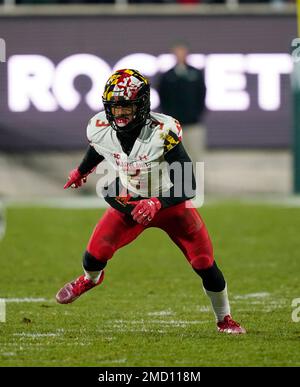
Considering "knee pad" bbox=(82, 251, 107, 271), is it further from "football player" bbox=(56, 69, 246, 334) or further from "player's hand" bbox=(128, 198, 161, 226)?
"player's hand" bbox=(128, 198, 161, 226)

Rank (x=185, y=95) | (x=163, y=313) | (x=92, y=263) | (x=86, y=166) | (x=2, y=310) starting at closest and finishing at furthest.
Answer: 1. (x=92, y=263)
2. (x=86, y=166)
3. (x=163, y=313)
4. (x=2, y=310)
5. (x=185, y=95)

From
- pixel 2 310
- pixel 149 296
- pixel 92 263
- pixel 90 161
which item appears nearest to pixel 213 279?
pixel 92 263

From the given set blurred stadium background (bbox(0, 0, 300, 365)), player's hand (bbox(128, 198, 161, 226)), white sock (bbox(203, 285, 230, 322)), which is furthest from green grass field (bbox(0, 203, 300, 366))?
blurred stadium background (bbox(0, 0, 300, 365))

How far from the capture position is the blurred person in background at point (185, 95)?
1445 centimetres

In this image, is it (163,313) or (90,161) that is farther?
(163,313)

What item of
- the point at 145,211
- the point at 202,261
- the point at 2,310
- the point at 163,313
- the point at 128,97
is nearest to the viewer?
the point at 145,211

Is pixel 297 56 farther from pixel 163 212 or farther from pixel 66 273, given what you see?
pixel 163 212

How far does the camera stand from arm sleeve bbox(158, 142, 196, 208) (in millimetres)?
6277

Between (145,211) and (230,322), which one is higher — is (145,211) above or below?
above

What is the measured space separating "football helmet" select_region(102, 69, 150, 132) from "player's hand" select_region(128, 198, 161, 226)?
0.46 m

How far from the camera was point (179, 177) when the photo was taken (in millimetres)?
6324

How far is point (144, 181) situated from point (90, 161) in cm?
44

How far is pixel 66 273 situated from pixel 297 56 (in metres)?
6.21

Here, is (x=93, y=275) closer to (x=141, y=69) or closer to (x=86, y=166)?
(x=86, y=166)
